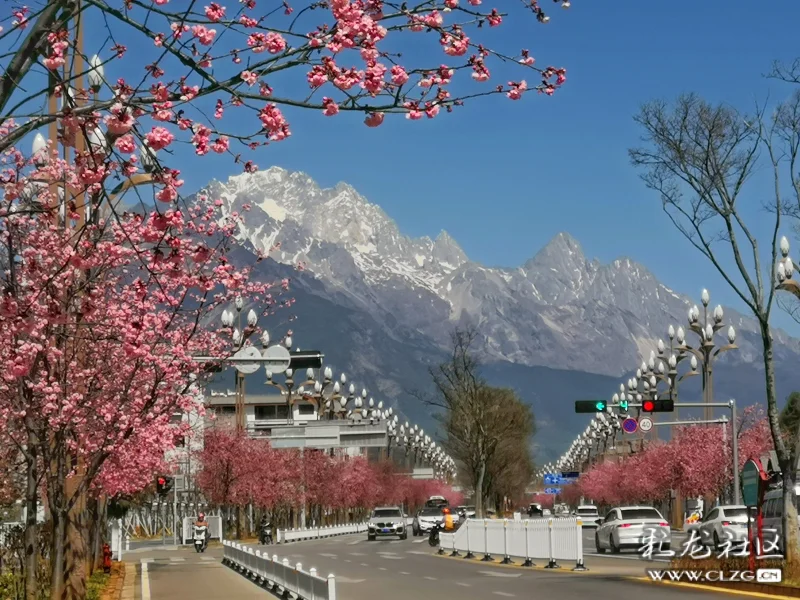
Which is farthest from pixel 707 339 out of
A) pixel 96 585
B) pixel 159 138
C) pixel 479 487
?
pixel 159 138

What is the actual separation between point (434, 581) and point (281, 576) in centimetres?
410

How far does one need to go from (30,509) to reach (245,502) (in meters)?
67.5

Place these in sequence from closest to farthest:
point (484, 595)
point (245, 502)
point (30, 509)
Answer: point (30, 509), point (484, 595), point (245, 502)

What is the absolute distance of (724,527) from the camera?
38.8 m

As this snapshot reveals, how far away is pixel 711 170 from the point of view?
2872 cm

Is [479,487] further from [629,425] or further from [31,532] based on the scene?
[31,532]

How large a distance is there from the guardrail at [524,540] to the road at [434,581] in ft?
2.77

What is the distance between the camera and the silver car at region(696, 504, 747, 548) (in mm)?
38375

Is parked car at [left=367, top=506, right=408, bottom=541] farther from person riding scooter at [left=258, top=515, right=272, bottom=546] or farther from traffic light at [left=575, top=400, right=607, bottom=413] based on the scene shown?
traffic light at [left=575, top=400, right=607, bottom=413]

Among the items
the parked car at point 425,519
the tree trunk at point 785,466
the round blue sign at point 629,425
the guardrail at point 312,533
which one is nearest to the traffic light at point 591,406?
the round blue sign at point 629,425

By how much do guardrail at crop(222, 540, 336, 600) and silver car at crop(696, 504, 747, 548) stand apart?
13239 mm

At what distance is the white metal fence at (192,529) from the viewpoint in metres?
75.7

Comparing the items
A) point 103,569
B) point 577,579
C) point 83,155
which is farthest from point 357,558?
point 83,155

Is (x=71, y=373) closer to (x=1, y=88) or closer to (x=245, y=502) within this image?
(x=1, y=88)
